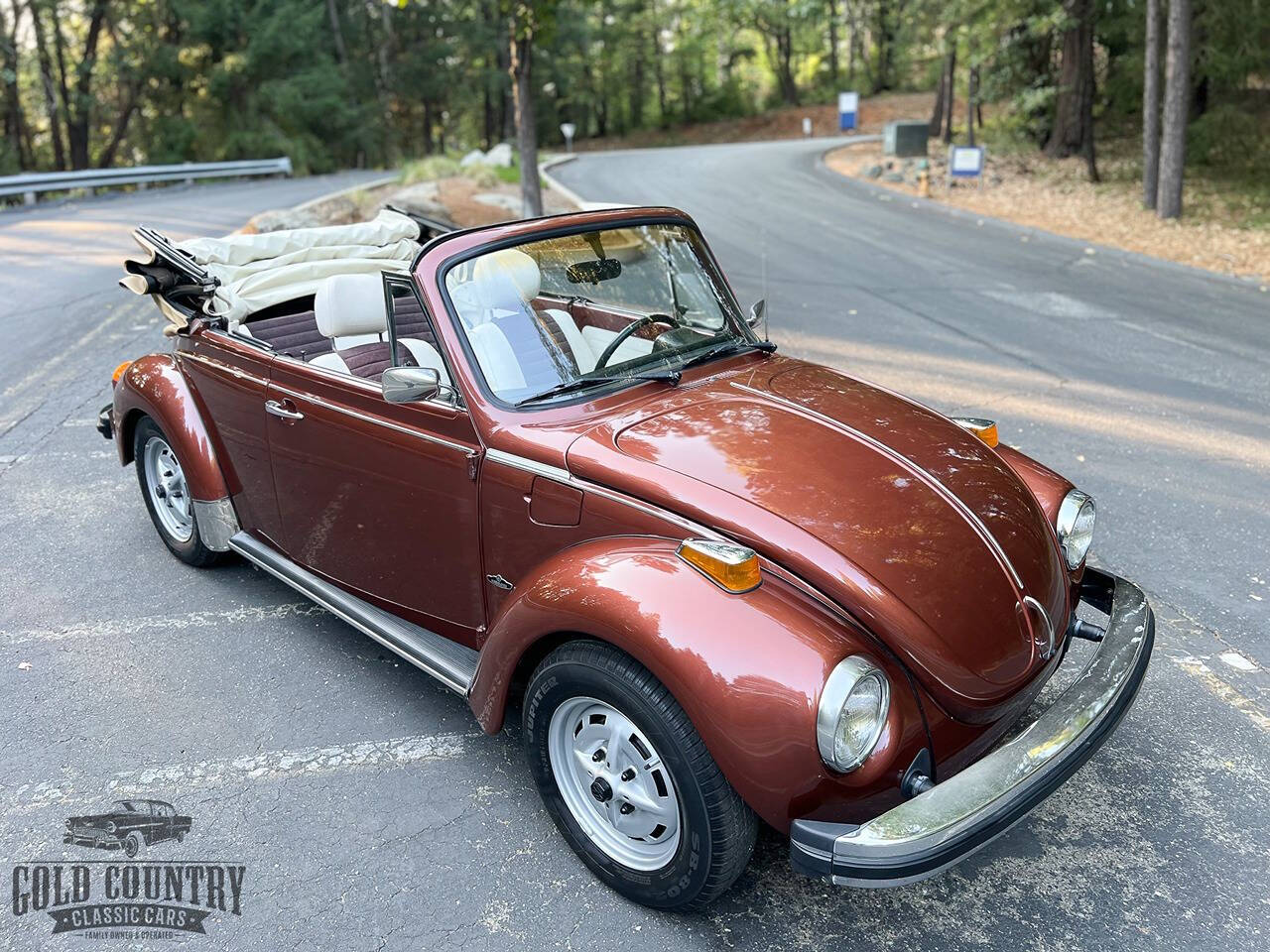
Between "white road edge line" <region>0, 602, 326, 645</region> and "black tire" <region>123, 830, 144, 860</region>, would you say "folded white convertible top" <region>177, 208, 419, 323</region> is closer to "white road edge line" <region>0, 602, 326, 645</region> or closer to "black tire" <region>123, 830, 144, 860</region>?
"white road edge line" <region>0, 602, 326, 645</region>

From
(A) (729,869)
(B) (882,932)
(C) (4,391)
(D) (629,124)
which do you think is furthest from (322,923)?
(D) (629,124)

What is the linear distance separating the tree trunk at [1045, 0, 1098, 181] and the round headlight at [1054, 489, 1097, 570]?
17985 mm

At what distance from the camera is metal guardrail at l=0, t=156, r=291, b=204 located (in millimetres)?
19406

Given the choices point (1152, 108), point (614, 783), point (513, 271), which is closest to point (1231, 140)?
point (1152, 108)

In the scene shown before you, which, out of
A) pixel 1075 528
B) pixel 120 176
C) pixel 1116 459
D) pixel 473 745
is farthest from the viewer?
pixel 120 176

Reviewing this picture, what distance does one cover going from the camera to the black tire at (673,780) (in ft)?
8.11

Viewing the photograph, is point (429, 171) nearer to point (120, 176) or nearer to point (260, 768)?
point (120, 176)

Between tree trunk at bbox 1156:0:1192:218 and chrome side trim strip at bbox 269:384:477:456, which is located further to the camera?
tree trunk at bbox 1156:0:1192:218

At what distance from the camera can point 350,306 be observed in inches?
152

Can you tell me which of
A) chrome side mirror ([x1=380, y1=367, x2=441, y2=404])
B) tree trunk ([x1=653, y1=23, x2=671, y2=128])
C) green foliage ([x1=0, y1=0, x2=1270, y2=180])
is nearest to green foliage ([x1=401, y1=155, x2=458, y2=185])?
green foliage ([x1=0, y1=0, x2=1270, y2=180])

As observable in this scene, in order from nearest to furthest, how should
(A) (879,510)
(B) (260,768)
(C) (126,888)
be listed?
(A) (879,510) < (C) (126,888) < (B) (260,768)

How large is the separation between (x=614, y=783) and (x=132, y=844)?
161cm

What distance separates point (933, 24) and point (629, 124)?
3661cm

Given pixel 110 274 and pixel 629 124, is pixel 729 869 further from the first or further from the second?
pixel 629 124
